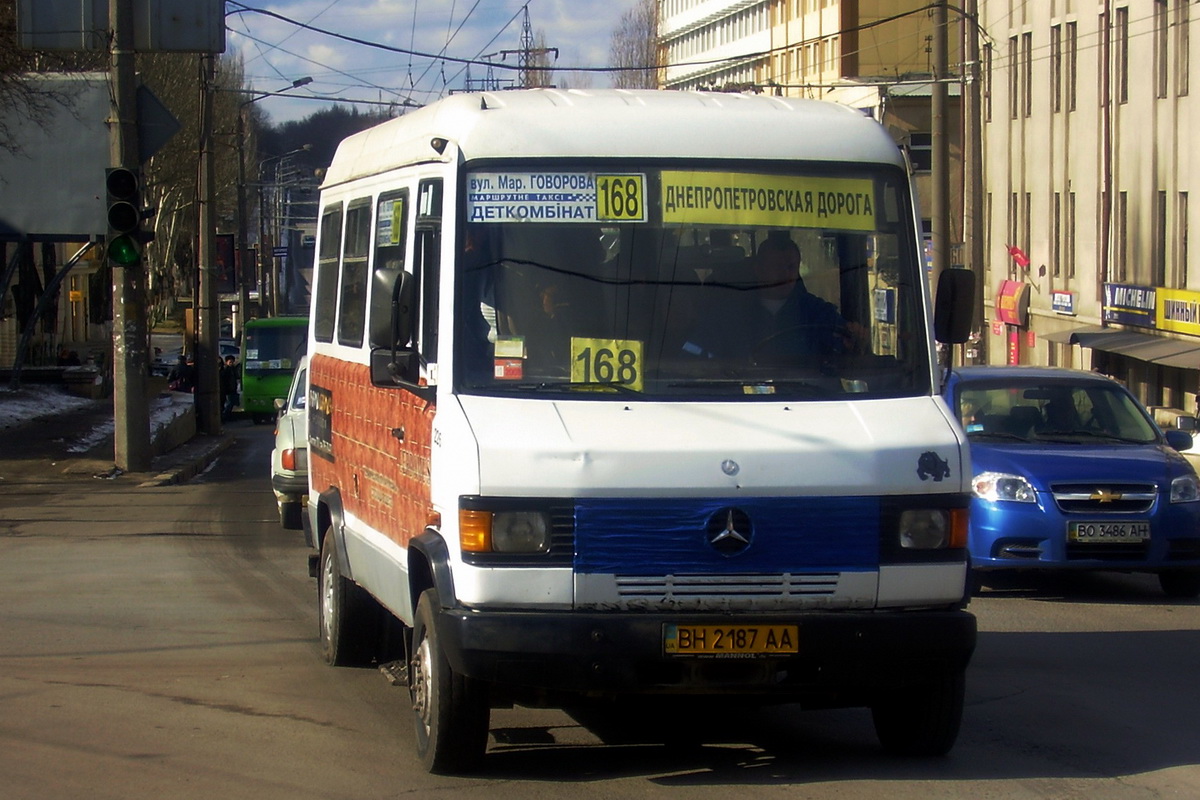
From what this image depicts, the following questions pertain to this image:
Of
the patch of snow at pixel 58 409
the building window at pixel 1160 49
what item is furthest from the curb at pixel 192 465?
the building window at pixel 1160 49

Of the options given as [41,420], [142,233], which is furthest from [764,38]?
[142,233]

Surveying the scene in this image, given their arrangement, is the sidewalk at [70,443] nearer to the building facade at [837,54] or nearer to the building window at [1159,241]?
the building facade at [837,54]

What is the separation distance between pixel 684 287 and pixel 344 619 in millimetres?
3088

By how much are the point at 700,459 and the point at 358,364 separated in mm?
2556

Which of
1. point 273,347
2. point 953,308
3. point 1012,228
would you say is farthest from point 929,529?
point 1012,228

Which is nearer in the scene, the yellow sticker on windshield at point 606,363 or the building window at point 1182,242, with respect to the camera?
the yellow sticker on windshield at point 606,363

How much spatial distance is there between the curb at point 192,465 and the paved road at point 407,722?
869 centimetres

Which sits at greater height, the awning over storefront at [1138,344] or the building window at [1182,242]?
the building window at [1182,242]

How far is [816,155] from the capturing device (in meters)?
6.75

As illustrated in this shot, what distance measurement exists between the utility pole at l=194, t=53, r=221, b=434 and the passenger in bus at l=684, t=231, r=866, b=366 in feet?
94.2

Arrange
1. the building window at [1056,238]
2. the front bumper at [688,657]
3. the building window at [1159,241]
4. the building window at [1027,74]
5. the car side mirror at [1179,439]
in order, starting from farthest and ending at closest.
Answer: the building window at [1027,74] → the building window at [1056,238] → the building window at [1159,241] → the car side mirror at [1179,439] → the front bumper at [688,657]

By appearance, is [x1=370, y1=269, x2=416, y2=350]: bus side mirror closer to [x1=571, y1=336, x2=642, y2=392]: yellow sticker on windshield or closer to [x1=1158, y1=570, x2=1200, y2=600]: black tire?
[x1=571, y1=336, x2=642, y2=392]: yellow sticker on windshield

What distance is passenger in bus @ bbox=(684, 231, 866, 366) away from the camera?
256 inches

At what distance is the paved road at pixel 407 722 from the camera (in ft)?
21.0
